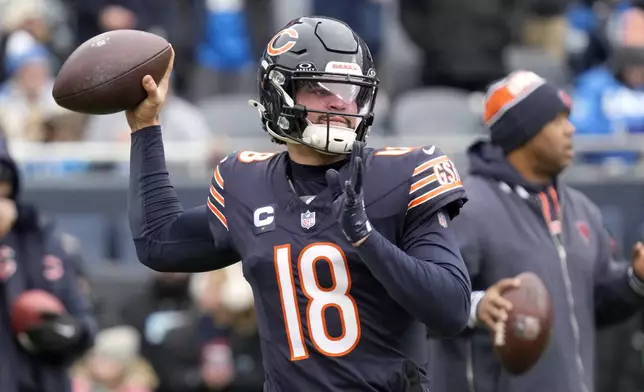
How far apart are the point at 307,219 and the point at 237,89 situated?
7.15 m

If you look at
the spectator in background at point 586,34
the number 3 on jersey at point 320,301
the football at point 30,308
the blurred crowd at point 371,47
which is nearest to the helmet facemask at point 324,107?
the number 3 on jersey at point 320,301

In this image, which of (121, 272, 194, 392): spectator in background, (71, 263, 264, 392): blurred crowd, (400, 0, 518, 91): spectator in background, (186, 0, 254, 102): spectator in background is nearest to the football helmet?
(71, 263, 264, 392): blurred crowd

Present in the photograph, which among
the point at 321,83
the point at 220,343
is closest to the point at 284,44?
the point at 321,83

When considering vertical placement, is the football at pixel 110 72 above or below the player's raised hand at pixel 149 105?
above

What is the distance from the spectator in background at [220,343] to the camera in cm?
826

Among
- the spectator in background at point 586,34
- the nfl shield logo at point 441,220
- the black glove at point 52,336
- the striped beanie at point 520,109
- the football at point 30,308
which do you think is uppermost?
the nfl shield logo at point 441,220

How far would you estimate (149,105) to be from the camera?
403cm

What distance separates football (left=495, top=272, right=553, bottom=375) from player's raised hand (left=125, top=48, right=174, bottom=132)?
62.2 inches

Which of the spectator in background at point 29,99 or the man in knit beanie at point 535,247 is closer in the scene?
the man in knit beanie at point 535,247

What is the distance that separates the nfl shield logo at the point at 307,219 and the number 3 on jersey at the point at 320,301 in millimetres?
58

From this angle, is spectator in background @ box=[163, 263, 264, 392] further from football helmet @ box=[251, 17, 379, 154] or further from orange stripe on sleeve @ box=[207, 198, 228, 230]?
football helmet @ box=[251, 17, 379, 154]

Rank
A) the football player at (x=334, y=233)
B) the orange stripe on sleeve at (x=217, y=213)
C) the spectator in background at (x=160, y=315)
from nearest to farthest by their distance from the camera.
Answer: the football player at (x=334, y=233) → the orange stripe on sleeve at (x=217, y=213) → the spectator in background at (x=160, y=315)

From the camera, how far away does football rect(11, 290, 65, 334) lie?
5789mm

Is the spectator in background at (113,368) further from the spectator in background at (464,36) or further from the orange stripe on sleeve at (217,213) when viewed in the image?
the orange stripe on sleeve at (217,213)
